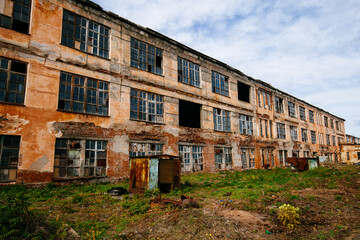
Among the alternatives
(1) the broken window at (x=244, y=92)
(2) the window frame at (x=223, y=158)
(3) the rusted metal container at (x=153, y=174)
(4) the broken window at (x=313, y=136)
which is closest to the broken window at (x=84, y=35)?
(3) the rusted metal container at (x=153, y=174)

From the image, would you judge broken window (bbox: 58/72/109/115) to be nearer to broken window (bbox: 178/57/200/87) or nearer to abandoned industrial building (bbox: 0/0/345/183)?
abandoned industrial building (bbox: 0/0/345/183)

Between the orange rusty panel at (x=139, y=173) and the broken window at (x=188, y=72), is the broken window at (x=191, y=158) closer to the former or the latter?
the broken window at (x=188, y=72)

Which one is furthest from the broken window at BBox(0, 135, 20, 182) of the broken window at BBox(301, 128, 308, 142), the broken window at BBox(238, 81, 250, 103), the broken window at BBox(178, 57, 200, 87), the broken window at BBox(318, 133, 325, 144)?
the broken window at BBox(318, 133, 325, 144)

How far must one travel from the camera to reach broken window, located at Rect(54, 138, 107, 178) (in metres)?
10.2

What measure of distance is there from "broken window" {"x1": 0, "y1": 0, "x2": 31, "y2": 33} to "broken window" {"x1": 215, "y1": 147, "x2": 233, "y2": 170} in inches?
579

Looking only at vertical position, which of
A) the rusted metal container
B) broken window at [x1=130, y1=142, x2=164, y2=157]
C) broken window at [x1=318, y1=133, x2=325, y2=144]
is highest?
broken window at [x1=318, y1=133, x2=325, y2=144]

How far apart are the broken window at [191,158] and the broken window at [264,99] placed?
1143cm

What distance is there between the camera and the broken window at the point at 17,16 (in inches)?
375

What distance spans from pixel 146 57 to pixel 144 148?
6.09 metres

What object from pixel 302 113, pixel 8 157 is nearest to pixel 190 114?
pixel 8 157

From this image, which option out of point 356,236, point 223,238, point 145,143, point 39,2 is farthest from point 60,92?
point 356,236

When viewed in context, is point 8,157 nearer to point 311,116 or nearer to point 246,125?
point 246,125

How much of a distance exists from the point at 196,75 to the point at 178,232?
48.5 ft

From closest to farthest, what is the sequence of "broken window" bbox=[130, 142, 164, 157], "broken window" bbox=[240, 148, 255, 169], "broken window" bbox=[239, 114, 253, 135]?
"broken window" bbox=[130, 142, 164, 157]
"broken window" bbox=[240, 148, 255, 169]
"broken window" bbox=[239, 114, 253, 135]
